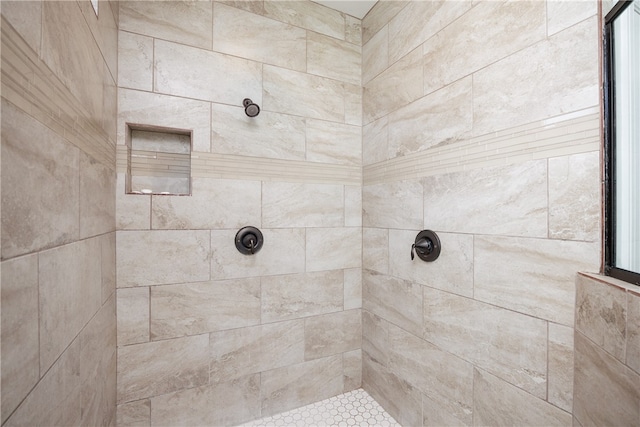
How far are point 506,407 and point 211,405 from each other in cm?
150

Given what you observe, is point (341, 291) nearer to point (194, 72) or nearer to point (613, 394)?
point (613, 394)

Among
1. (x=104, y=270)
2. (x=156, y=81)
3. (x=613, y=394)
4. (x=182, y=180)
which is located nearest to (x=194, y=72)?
(x=156, y=81)

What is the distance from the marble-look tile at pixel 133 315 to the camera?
147 centimetres

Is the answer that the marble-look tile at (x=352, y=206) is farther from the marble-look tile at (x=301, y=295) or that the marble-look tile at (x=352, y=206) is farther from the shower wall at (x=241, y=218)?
the marble-look tile at (x=301, y=295)

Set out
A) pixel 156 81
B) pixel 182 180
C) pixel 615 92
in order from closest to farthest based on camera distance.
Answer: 1. pixel 615 92
2. pixel 156 81
3. pixel 182 180

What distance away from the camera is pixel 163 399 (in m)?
1.55

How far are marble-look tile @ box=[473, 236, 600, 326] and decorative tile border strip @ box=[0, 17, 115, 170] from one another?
1.55m

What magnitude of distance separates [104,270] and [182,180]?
0.62 metres

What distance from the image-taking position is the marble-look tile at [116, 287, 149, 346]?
4.83 feet

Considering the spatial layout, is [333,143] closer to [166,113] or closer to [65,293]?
[166,113]

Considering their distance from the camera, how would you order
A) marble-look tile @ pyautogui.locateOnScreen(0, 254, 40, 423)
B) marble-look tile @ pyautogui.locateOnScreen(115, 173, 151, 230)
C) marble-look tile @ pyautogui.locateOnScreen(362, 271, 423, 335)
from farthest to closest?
marble-look tile @ pyautogui.locateOnScreen(362, 271, 423, 335) → marble-look tile @ pyautogui.locateOnScreen(115, 173, 151, 230) → marble-look tile @ pyautogui.locateOnScreen(0, 254, 40, 423)

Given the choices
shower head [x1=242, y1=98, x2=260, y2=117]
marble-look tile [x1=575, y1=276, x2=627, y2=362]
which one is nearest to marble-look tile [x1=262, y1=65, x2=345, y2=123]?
shower head [x1=242, y1=98, x2=260, y2=117]

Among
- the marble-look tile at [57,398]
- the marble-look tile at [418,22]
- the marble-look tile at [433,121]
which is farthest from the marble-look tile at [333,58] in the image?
the marble-look tile at [57,398]

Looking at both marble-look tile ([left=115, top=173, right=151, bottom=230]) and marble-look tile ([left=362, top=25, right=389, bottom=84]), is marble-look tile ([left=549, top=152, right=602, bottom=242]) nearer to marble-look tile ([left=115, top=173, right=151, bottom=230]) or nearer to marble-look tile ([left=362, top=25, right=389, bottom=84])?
marble-look tile ([left=362, top=25, right=389, bottom=84])
